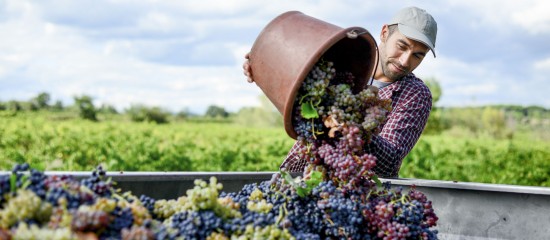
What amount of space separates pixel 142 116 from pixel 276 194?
17.5 metres

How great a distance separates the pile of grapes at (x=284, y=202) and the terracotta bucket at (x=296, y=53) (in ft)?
0.27

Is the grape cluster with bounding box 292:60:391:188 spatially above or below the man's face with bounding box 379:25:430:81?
below

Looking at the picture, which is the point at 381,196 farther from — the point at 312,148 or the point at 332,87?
the point at 332,87

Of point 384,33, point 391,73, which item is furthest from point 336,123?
point 384,33

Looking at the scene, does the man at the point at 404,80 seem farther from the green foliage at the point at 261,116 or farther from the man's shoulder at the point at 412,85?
the green foliage at the point at 261,116

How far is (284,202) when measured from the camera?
2.01m

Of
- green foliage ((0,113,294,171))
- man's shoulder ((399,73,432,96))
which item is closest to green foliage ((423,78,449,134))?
green foliage ((0,113,294,171))

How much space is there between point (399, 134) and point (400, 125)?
58 millimetres

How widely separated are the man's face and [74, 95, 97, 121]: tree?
47.7ft

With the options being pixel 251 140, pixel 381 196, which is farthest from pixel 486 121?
pixel 381 196

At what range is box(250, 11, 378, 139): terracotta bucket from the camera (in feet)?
7.06

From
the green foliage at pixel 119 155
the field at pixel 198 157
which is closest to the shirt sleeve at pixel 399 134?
the field at pixel 198 157

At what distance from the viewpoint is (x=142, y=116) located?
19.0 metres

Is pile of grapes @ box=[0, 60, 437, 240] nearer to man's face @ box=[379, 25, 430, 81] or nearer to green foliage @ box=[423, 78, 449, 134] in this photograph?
man's face @ box=[379, 25, 430, 81]
